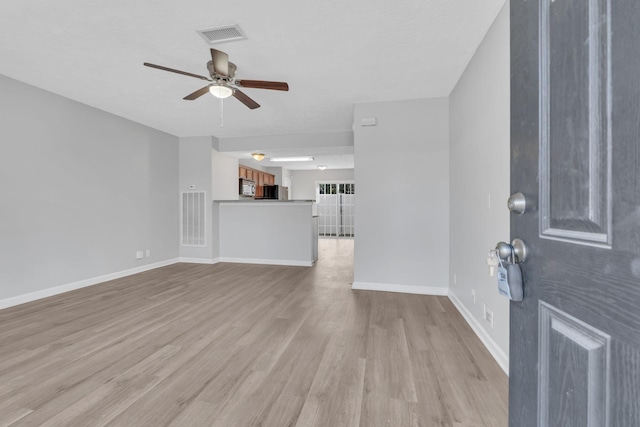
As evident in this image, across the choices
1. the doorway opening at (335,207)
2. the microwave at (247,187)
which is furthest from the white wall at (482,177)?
the doorway opening at (335,207)

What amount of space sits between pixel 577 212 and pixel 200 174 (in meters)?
5.74

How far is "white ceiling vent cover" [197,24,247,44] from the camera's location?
2.24m

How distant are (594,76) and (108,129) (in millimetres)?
5214

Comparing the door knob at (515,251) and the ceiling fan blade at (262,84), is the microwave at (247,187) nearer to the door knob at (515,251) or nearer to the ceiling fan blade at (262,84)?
the ceiling fan blade at (262,84)

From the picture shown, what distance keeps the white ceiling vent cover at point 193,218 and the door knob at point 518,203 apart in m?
5.50

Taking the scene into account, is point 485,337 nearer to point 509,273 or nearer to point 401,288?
point 401,288

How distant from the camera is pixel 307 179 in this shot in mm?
10102

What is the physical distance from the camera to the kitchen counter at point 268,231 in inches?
216

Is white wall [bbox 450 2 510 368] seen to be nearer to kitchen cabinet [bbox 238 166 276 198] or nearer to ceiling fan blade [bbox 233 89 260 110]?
ceiling fan blade [bbox 233 89 260 110]

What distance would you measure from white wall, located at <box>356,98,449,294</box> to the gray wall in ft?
11.8

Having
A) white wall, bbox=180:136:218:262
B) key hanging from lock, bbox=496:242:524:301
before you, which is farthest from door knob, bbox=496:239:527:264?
white wall, bbox=180:136:218:262

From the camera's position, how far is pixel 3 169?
9.92 feet

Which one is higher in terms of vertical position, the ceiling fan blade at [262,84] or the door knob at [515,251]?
the ceiling fan blade at [262,84]

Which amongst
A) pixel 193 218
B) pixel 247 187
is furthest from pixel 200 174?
pixel 247 187
